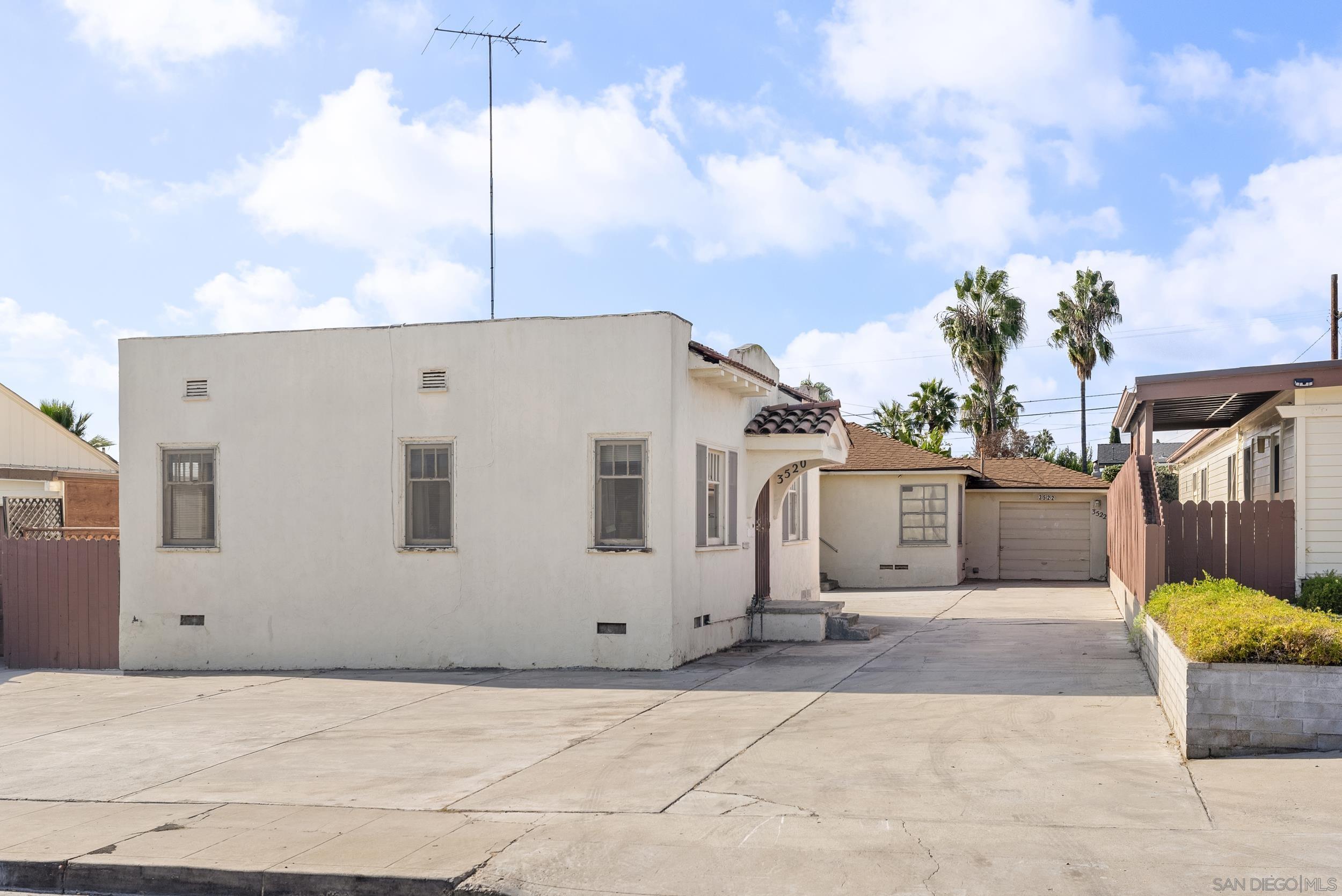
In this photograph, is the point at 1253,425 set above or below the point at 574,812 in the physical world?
above

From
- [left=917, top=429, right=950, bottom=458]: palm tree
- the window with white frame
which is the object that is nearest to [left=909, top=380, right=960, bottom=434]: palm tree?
[left=917, top=429, right=950, bottom=458]: palm tree

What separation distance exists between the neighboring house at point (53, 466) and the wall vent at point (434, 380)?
488 inches

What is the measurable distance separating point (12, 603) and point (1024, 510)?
24484mm

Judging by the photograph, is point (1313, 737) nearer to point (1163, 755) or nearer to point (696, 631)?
point (1163, 755)

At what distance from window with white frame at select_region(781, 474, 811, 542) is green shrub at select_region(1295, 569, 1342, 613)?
7.88 metres

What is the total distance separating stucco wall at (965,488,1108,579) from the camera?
32125 millimetres

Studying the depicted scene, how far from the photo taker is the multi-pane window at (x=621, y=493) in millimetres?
14727

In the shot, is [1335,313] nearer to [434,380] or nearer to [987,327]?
[987,327]

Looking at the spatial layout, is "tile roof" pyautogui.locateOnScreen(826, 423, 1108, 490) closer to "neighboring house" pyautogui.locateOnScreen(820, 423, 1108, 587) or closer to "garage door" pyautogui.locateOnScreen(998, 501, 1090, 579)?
"neighboring house" pyautogui.locateOnScreen(820, 423, 1108, 587)

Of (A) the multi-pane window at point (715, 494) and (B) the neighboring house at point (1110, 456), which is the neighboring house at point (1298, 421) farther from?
(B) the neighboring house at point (1110, 456)

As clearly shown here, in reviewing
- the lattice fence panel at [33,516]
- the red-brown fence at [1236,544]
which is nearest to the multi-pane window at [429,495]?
the lattice fence panel at [33,516]

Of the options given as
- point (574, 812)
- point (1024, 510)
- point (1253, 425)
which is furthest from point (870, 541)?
point (574, 812)

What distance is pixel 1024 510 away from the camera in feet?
107

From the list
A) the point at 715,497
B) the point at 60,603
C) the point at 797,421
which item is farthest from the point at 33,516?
the point at 797,421
